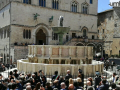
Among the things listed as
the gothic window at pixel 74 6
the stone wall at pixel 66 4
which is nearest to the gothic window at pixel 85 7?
the stone wall at pixel 66 4

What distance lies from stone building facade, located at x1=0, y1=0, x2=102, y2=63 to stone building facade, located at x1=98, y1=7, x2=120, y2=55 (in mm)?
4801

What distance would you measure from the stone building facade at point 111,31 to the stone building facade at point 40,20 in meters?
4.80

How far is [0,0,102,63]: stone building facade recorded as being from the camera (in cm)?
2781

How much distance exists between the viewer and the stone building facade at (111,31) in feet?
131

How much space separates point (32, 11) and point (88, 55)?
18.8 meters

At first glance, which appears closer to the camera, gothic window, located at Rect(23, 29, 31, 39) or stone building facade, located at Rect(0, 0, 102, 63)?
stone building facade, located at Rect(0, 0, 102, 63)

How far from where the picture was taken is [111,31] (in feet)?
135

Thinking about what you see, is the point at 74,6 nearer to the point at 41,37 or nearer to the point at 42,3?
the point at 42,3

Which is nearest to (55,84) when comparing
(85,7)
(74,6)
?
(74,6)

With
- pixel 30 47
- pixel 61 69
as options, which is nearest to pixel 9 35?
pixel 30 47

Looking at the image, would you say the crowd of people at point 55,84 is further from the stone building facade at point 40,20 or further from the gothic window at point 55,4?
the gothic window at point 55,4

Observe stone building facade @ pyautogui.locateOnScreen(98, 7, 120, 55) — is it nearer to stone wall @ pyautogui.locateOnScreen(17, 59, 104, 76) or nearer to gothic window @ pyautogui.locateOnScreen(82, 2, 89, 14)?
gothic window @ pyautogui.locateOnScreen(82, 2, 89, 14)

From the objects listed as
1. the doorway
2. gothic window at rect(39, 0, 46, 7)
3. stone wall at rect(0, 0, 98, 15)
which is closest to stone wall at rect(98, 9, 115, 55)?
stone wall at rect(0, 0, 98, 15)

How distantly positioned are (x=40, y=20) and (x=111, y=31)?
64.0 feet
